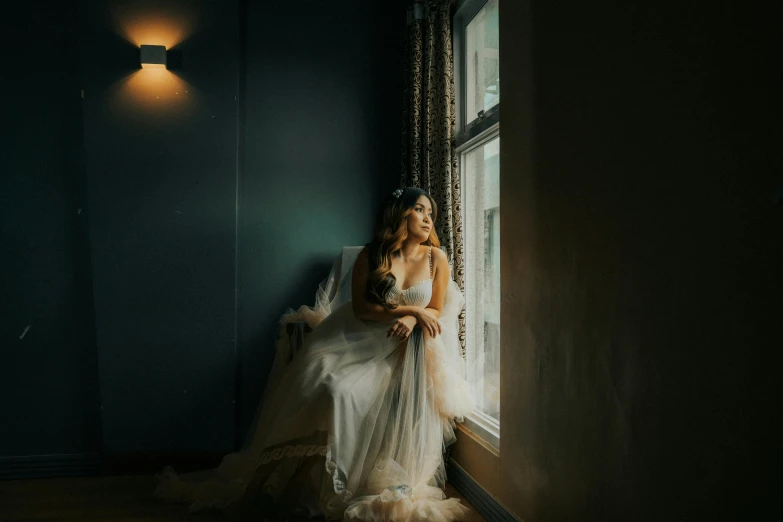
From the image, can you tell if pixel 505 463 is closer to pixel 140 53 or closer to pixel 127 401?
pixel 127 401

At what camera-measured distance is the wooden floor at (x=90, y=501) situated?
2812 mm

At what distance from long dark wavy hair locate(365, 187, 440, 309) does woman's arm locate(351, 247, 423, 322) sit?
26 mm

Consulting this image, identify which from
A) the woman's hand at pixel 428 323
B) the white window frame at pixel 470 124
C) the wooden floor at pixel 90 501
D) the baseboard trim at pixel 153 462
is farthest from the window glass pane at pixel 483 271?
the baseboard trim at pixel 153 462

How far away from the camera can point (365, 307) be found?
9.90 ft

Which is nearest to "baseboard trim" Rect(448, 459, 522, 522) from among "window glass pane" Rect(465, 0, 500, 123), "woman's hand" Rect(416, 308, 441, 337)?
"woman's hand" Rect(416, 308, 441, 337)

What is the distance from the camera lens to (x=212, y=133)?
3.65m

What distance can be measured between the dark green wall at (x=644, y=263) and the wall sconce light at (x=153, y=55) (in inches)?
78.3

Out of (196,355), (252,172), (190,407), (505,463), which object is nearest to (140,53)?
(252,172)

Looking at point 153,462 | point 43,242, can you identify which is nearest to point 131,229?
point 43,242

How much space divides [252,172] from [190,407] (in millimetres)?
1357

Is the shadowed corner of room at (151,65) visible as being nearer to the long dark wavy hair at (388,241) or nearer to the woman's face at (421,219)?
the long dark wavy hair at (388,241)

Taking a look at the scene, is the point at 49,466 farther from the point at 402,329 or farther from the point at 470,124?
the point at 470,124

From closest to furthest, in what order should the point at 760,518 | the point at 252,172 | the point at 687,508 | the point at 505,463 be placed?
the point at 760,518 → the point at 687,508 → the point at 505,463 → the point at 252,172

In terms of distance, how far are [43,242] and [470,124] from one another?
7.72ft
